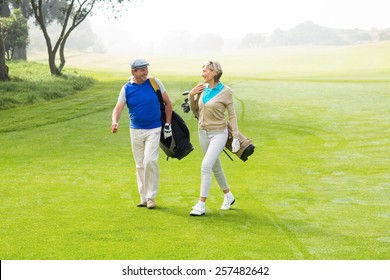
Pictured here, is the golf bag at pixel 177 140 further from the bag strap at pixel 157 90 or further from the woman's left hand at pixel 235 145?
the woman's left hand at pixel 235 145

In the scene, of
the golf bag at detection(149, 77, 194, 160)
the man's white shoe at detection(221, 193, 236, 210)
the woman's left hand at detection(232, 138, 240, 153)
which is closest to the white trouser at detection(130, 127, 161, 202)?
the golf bag at detection(149, 77, 194, 160)

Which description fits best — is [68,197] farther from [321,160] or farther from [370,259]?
[321,160]

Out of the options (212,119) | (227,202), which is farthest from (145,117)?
(227,202)

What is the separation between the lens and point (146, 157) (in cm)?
1113

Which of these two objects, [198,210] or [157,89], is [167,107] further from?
[198,210]

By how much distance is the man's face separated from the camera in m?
10.7

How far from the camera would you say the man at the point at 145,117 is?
10914 millimetres

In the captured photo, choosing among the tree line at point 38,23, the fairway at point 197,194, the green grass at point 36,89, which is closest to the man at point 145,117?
the fairway at point 197,194

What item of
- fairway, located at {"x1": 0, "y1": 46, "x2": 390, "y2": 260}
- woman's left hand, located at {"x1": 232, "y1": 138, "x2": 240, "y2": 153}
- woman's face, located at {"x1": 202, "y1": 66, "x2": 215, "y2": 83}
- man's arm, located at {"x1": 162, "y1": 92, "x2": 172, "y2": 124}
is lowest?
fairway, located at {"x1": 0, "y1": 46, "x2": 390, "y2": 260}

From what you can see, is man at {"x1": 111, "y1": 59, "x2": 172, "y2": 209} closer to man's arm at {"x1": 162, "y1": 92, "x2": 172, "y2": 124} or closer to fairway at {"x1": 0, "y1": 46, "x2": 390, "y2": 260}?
man's arm at {"x1": 162, "y1": 92, "x2": 172, "y2": 124}

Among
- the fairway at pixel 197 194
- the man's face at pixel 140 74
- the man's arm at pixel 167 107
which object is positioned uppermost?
the man's face at pixel 140 74

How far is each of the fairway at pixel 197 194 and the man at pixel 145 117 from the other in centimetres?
61

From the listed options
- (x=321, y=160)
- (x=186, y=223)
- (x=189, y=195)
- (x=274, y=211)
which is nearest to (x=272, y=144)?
(x=321, y=160)

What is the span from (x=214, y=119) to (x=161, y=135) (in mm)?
1151
